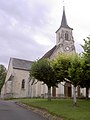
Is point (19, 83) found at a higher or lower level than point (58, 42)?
lower

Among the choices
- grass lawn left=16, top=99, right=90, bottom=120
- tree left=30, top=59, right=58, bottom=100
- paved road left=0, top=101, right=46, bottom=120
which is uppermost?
tree left=30, top=59, right=58, bottom=100

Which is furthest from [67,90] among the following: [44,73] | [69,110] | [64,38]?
[69,110]

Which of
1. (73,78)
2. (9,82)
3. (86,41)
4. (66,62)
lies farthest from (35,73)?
(9,82)

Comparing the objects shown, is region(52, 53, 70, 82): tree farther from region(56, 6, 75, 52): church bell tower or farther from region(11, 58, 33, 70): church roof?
region(11, 58, 33, 70): church roof

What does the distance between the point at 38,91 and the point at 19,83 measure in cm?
611

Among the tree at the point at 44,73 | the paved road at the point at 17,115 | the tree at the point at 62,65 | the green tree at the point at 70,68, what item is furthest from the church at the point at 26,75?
the paved road at the point at 17,115

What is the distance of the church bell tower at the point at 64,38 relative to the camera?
58188mm

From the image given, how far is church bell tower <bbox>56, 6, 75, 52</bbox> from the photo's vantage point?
5819 centimetres

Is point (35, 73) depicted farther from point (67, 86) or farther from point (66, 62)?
point (67, 86)

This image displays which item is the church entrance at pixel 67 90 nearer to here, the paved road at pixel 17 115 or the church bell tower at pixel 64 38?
the church bell tower at pixel 64 38

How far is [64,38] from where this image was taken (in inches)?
2350

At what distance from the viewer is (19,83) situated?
61000 millimetres

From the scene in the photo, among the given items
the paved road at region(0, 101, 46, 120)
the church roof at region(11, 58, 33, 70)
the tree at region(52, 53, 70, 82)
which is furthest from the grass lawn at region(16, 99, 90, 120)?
the church roof at region(11, 58, 33, 70)

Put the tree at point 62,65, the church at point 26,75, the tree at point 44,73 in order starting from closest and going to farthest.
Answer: the tree at point 62,65 → the tree at point 44,73 → the church at point 26,75
